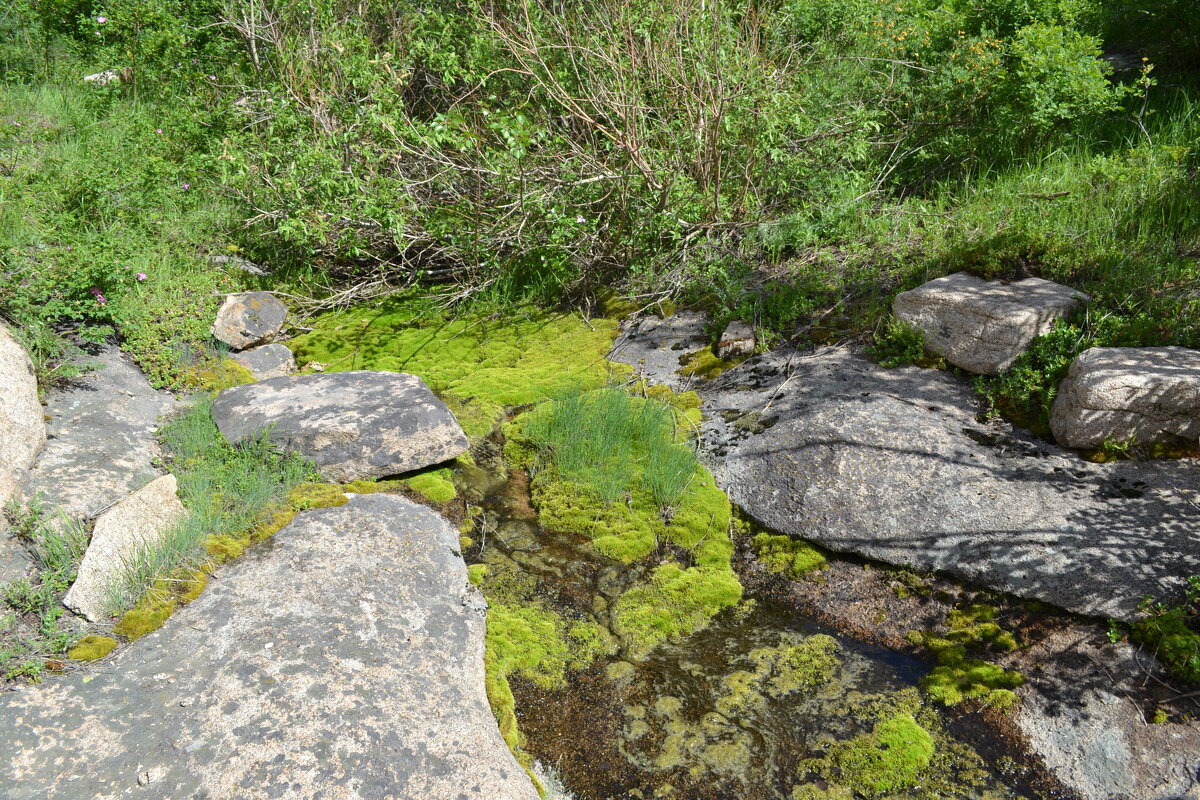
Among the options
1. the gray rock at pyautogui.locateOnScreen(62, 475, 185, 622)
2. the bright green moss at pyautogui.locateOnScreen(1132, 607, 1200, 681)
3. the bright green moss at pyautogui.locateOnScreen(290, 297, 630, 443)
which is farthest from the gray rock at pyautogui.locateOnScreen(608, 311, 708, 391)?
the gray rock at pyautogui.locateOnScreen(62, 475, 185, 622)

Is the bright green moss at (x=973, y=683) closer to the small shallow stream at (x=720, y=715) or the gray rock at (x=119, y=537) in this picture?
the small shallow stream at (x=720, y=715)

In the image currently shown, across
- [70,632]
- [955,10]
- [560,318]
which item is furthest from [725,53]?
[70,632]

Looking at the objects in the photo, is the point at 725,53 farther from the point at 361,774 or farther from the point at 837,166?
the point at 361,774

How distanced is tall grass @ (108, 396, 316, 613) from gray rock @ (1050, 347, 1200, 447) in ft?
13.8

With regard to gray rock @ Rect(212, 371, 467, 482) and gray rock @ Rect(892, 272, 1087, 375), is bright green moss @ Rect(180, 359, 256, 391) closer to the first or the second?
gray rock @ Rect(212, 371, 467, 482)

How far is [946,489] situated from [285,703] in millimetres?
3264

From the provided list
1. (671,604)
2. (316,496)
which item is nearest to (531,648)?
(671,604)

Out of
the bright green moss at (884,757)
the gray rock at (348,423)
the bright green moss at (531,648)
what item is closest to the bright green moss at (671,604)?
the bright green moss at (531,648)

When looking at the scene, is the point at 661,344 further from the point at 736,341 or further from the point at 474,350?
the point at 474,350

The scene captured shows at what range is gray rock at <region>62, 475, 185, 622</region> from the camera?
10.9 feet

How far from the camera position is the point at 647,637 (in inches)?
145

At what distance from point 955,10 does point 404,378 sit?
23.4ft

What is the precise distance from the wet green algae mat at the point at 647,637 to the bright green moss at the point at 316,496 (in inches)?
28.0

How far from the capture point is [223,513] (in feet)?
12.8
